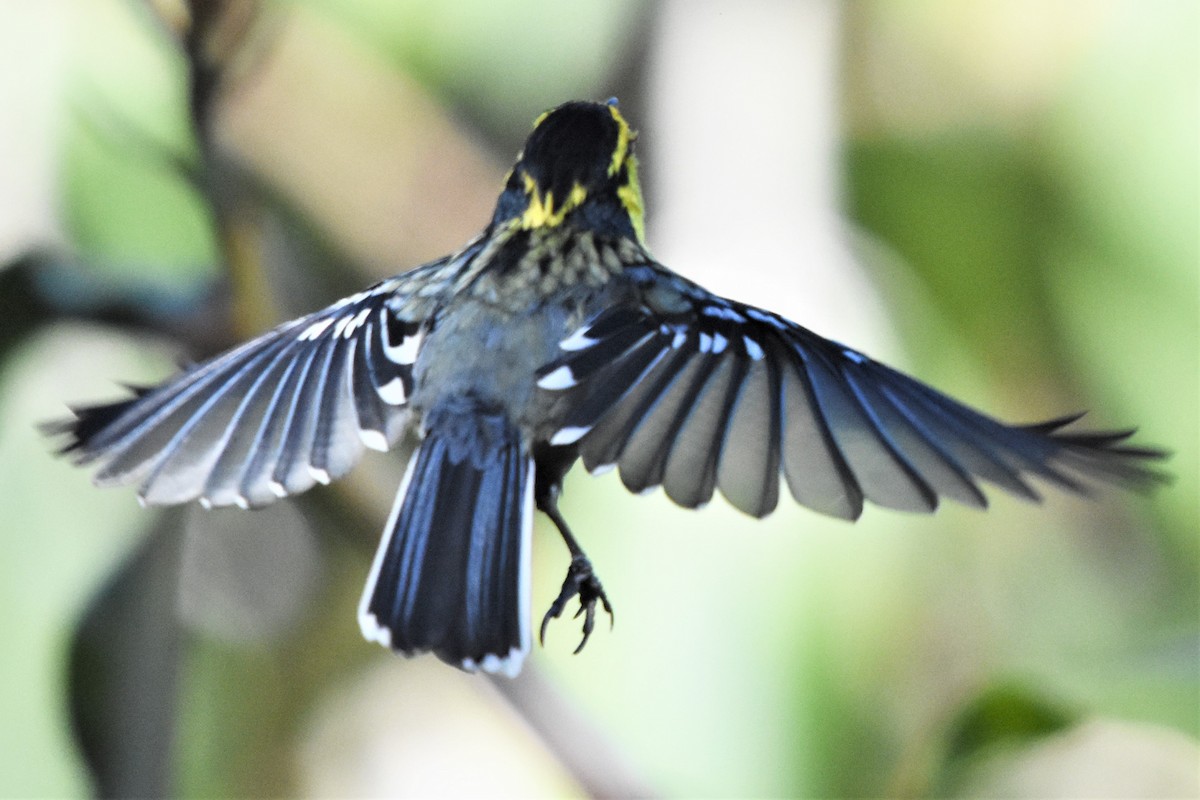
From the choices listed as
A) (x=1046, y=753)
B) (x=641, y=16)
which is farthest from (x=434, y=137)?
(x=1046, y=753)

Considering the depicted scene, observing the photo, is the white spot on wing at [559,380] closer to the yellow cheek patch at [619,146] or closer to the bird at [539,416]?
the bird at [539,416]

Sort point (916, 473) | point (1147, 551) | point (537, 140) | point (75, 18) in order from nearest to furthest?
point (916, 473), point (537, 140), point (1147, 551), point (75, 18)

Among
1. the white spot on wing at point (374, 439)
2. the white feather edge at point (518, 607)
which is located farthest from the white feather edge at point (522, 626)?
→ the white spot on wing at point (374, 439)

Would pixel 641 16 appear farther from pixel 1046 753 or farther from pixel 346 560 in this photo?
pixel 1046 753

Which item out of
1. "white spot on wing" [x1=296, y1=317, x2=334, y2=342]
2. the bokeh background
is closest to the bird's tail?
"white spot on wing" [x1=296, y1=317, x2=334, y2=342]

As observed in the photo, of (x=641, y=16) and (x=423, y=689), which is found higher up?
(x=641, y=16)

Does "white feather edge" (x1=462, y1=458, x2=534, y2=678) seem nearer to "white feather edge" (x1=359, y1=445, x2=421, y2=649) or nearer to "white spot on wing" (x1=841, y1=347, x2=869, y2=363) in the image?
"white feather edge" (x1=359, y1=445, x2=421, y2=649)

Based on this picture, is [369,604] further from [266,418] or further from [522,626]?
[266,418]
